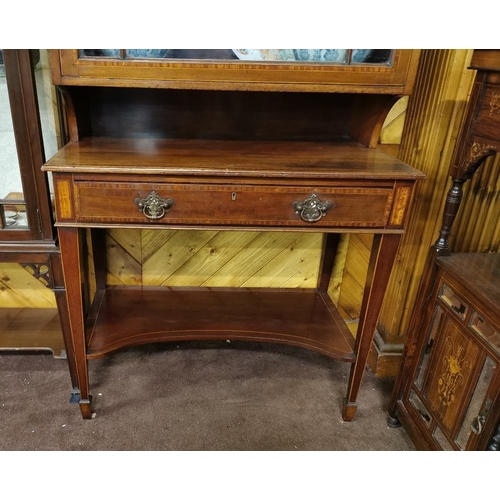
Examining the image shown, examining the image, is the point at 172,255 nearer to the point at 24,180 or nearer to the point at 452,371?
the point at 24,180

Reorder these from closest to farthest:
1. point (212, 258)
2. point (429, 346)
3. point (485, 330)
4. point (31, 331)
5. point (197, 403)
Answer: point (485, 330) → point (429, 346) → point (197, 403) → point (31, 331) → point (212, 258)

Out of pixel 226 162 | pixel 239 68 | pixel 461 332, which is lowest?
pixel 461 332

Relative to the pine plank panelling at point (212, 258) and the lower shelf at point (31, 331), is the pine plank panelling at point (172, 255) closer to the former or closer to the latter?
the pine plank panelling at point (212, 258)

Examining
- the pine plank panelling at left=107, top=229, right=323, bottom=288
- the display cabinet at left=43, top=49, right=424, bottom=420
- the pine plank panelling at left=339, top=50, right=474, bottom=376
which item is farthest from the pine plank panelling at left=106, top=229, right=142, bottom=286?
the pine plank panelling at left=339, top=50, right=474, bottom=376

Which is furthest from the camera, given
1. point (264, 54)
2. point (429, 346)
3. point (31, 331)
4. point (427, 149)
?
point (31, 331)

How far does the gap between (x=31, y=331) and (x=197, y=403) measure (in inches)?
27.0

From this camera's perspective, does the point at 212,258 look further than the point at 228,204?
Yes

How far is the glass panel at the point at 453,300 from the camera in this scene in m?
1.13

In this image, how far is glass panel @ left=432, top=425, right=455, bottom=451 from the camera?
3.86ft

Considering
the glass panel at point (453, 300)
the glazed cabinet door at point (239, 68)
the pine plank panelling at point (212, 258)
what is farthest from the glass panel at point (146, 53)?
the glass panel at point (453, 300)

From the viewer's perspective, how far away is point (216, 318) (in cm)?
157

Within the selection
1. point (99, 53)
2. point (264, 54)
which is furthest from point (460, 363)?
point (99, 53)

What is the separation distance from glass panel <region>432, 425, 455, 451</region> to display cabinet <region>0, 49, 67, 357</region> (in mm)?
1132

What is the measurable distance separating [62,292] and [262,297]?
2.37ft
